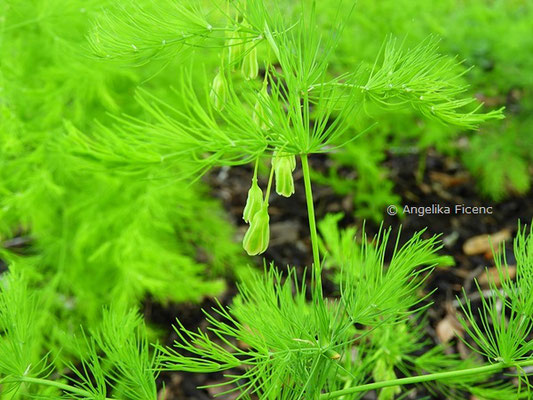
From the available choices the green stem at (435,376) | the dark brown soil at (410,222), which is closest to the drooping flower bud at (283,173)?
the green stem at (435,376)

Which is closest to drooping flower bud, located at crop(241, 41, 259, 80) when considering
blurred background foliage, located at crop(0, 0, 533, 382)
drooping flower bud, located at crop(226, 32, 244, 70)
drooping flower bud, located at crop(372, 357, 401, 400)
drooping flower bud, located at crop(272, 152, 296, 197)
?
drooping flower bud, located at crop(226, 32, 244, 70)

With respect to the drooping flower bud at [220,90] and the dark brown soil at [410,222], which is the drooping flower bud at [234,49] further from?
the dark brown soil at [410,222]

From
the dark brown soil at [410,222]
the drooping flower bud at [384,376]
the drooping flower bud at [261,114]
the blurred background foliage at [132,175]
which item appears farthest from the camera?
the dark brown soil at [410,222]

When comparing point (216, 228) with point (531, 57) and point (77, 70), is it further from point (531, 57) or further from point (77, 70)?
point (531, 57)

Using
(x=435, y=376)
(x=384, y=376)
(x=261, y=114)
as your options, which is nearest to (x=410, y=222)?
(x=384, y=376)

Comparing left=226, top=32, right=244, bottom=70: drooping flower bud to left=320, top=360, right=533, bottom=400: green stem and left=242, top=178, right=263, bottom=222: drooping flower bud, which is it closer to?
left=242, top=178, right=263, bottom=222: drooping flower bud

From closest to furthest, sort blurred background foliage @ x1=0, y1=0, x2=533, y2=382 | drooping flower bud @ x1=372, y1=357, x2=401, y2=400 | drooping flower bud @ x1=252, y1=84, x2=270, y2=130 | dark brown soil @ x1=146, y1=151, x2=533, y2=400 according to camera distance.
Answer: 1. drooping flower bud @ x1=252, y1=84, x2=270, y2=130
2. drooping flower bud @ x1=372, y1=357, x2=401, y2=400
3. blurred background foliage @ x1=0, y1=0, x2=533, y2=382
4. dark brown soil @ x1=146, y1=151, x2=533, y2=400

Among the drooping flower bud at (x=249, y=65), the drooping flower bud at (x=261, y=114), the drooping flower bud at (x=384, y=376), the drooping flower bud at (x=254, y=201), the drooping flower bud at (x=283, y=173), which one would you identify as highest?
the drooping flower bud at (x=249, y=65)

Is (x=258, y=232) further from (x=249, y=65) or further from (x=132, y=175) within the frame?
(x=132, y=175)

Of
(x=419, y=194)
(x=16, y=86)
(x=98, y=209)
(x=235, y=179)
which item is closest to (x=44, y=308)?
(x=98, y=209)
